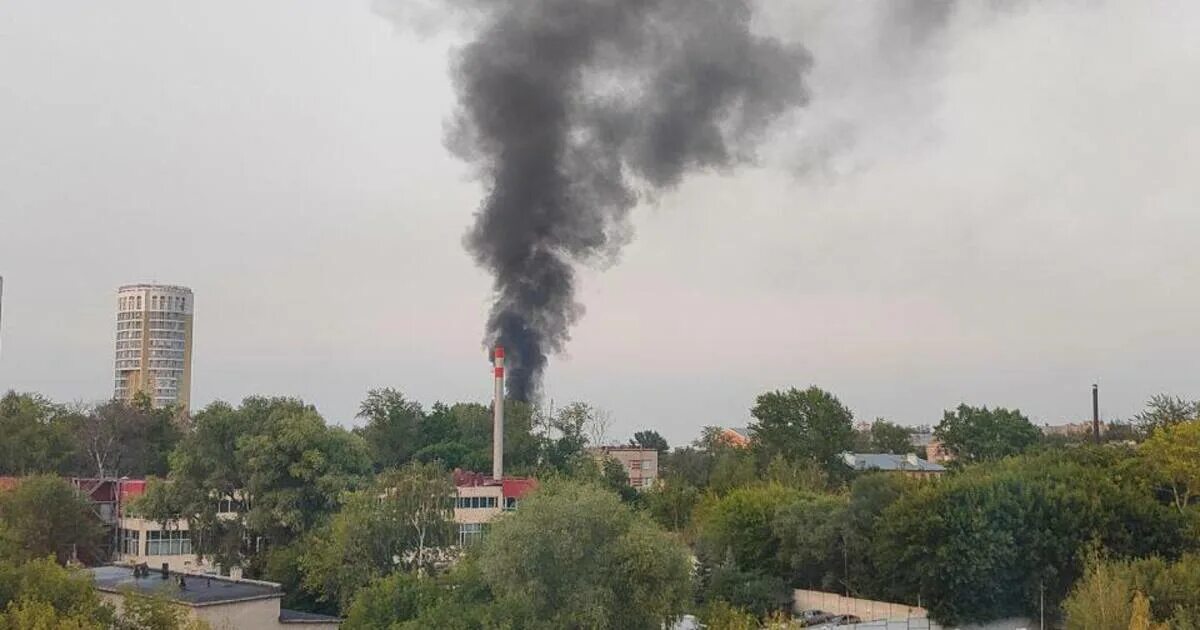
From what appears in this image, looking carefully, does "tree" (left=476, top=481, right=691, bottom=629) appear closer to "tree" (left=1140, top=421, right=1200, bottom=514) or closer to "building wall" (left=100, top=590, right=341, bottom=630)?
"building wall" (left=100, top=590, right=341, bottom=630)

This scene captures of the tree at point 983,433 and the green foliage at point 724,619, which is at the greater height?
the tree at point 983,433

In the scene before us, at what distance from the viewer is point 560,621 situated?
2189 cm

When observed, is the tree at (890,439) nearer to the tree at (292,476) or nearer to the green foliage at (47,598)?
the tree at (292,476)

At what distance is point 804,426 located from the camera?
6369 cm

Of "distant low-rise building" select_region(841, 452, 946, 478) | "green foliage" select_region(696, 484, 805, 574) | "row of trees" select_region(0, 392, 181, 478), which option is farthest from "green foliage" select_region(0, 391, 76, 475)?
"distant low-rise building" select_region(841, 452, 946, 478)

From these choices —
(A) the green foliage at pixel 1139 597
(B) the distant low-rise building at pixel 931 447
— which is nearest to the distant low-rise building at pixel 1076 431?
(B) the distant low-rise building at pixel 931 447

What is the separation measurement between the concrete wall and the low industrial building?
1678 cm

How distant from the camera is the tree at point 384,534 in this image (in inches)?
1232

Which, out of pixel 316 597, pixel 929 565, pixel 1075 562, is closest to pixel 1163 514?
pixel 1075 562

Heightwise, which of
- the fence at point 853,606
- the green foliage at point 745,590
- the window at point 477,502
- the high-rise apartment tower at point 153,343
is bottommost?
the fence at point 853,606

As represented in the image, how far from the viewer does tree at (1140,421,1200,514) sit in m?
36.3

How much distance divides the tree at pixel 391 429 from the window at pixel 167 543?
2465 centimetres

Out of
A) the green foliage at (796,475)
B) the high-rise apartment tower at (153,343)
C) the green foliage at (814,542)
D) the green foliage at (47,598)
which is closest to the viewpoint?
the green foliage at (47,598)

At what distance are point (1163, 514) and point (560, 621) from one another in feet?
72.0
